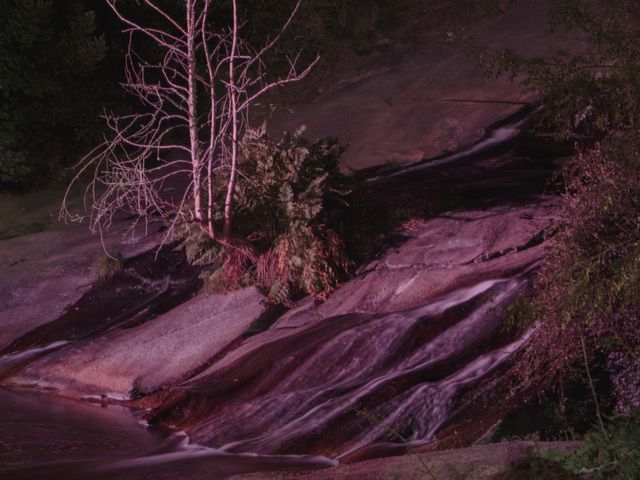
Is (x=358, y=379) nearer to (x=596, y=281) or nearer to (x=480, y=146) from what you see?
(x=596, y=281)

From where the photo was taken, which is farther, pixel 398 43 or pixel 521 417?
pixel 398 43

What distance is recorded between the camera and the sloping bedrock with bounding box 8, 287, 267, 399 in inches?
448

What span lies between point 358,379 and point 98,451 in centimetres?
264

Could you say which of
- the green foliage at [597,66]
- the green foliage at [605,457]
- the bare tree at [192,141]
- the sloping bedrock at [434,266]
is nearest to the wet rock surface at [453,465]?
the green foliage at [605,457]

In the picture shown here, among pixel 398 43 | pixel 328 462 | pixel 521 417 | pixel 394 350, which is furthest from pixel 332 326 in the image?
pixel 398 43

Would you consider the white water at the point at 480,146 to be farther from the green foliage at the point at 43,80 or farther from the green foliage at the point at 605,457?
the green foliage at the point at 605,457

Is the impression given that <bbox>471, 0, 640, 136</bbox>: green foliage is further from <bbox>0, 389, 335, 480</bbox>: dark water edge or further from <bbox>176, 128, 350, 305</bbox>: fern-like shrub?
<bbox>0, 389, 335, 480</bbox>: dark water edge

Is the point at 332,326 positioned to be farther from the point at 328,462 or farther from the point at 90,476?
the point at 90,476

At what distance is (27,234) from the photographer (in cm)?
1639

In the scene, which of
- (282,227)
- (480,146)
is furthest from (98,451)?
(480,146)

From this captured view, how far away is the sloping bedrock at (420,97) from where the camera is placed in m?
16.0

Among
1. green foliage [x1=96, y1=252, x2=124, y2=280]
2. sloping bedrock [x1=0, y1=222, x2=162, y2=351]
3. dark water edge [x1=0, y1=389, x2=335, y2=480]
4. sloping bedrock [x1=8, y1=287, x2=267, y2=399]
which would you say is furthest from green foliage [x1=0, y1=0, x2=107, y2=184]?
dark water edge [x1=0, y1=389, x2=335, y2=480]

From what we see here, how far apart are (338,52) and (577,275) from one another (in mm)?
14642

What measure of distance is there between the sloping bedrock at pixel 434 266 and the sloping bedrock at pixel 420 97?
443cm
